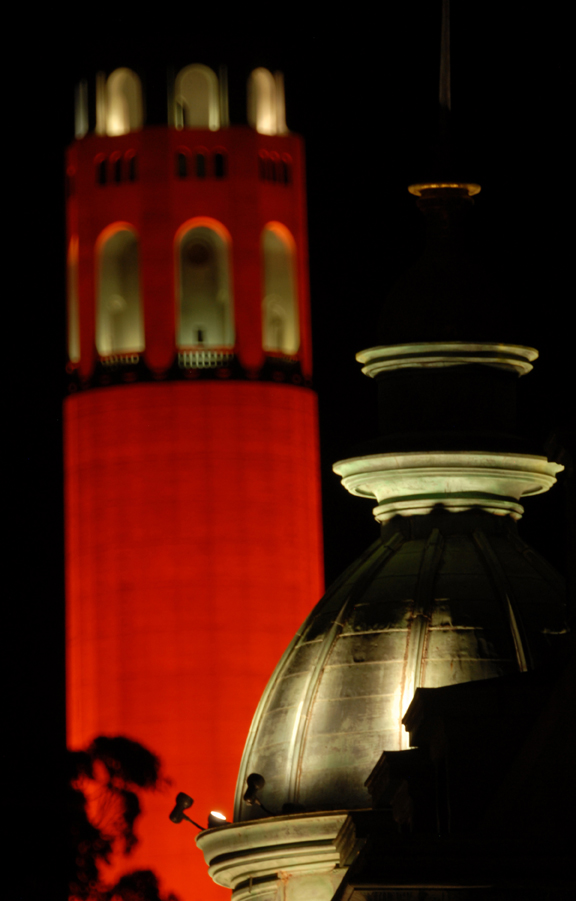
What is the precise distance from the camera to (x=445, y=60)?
42.1m

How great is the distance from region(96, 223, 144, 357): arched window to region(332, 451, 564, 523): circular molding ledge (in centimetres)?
5020

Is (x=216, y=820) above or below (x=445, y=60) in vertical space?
below

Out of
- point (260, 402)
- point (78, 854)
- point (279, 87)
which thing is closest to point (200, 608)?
point (260, 402)

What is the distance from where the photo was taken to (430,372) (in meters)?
38.5

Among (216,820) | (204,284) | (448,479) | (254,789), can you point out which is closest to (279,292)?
(204,284)

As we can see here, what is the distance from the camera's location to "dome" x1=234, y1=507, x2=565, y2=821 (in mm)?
35312

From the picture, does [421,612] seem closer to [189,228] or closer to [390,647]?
[390,647]

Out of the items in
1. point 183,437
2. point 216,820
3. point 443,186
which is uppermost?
point 183,437

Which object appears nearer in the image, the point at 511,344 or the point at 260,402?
the point at 511,344

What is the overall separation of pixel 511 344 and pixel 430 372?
1.01 m

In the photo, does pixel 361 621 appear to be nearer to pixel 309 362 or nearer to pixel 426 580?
pixel 426 580

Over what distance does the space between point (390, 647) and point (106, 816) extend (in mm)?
9424

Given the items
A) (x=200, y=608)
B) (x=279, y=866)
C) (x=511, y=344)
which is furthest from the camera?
(x=200, y=608)

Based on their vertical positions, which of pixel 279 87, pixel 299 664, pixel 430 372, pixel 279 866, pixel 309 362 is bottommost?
pixel 279 866
